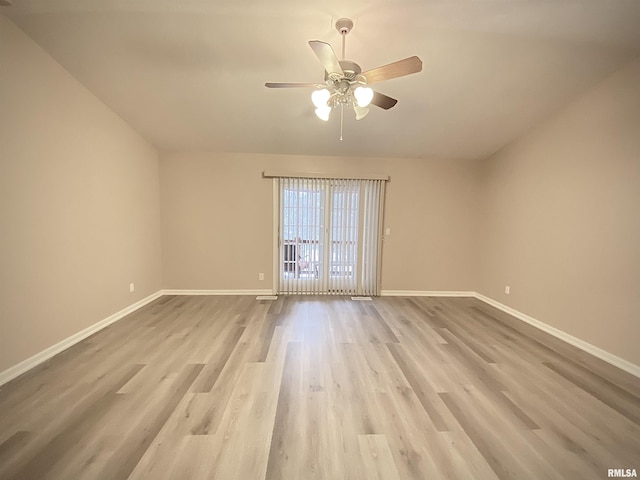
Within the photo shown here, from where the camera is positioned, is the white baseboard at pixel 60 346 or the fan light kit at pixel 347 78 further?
the white baseboard at pixel 60 346

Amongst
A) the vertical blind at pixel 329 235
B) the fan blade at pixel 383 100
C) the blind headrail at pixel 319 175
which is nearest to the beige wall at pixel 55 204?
the blind headrail at pixel 319 175

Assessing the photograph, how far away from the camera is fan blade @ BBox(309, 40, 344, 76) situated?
169cm

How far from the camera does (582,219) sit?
305 cm

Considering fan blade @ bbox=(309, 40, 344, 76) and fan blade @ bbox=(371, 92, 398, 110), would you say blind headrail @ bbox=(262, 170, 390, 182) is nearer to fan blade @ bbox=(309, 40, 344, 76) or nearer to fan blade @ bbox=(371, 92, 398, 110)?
fan blade @ bbox=(371, 92, 398, 110)

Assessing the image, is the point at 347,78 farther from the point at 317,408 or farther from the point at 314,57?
the point at 317,408

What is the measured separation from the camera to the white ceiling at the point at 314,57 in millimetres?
2146

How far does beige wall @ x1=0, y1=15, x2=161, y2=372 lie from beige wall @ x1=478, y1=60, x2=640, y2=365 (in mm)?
5512

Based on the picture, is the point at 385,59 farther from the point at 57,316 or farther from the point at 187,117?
the point at 57,316

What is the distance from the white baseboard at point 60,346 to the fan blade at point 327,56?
3.46 meters

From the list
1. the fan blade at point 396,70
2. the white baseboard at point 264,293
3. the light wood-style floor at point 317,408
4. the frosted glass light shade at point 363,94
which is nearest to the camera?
the light wood-style floor at point 317,408

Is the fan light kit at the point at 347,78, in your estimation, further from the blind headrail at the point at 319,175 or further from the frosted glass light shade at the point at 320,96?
the blind headrail at the point at 319,175

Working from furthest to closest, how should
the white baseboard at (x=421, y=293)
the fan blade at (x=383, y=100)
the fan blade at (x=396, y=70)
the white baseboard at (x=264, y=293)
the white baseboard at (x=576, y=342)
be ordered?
the white baseboard at (x=421, y=293), the white baseboard at (x=576, y=342), the white baseboard at (x=264, y=293), the fan blade at (x=383, y=100), the fan blade at (x=396, y=70)

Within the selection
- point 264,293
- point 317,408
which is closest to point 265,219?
point 264,293

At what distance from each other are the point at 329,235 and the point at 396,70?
3.17 m
